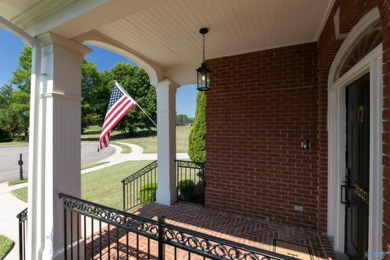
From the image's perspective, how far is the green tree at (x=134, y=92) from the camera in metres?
26.9

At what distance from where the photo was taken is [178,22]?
285cm

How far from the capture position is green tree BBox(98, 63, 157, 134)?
88.2 feet

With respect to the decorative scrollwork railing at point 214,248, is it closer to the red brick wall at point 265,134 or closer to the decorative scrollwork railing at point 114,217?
the decorative scrollwork railing at point 114,217

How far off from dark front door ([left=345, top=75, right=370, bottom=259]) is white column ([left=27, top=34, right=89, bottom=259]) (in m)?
3.25

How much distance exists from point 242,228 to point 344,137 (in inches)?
83.1

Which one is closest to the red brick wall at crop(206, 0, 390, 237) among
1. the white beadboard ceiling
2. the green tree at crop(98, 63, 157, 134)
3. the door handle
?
the white beadboard ceiling

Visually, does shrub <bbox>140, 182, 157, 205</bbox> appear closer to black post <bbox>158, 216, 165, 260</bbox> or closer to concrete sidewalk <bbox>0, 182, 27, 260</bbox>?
concrete sidewalk <bbox>0, 182, 27, 260</bbox>

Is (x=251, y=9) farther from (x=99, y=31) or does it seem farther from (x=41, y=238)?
(x=41, y=238)

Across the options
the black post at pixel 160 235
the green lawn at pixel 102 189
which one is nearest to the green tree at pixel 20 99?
the green lawn at pixel 102 189

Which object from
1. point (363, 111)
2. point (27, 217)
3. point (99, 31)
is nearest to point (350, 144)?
point (363, 111)

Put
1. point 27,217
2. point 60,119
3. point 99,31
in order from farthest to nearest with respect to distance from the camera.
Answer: point 99,31 < point 27,217 < point 60,119

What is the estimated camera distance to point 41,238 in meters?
2.49

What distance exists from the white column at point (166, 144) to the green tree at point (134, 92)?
22.7 meters

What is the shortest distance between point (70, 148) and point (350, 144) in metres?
3.44
